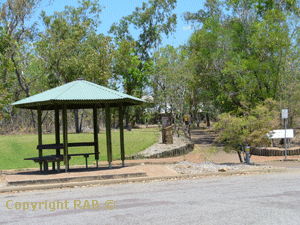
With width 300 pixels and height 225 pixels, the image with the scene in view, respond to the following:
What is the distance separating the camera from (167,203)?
780 cm

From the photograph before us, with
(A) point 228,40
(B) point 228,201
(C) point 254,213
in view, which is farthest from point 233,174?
(A) point 228,40

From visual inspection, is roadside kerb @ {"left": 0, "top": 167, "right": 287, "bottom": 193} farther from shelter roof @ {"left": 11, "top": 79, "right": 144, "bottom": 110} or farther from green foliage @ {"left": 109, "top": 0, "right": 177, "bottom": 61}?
green foliage @ {"left": 109, "top": 0, "right": 177, "bottom": 61}

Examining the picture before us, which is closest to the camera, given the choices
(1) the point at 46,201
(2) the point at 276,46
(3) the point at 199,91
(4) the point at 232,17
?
(1) the point at 46,201

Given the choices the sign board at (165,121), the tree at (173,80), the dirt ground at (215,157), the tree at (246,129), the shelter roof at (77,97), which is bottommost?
the dirt ground at (215,157)

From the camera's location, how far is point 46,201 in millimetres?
8578

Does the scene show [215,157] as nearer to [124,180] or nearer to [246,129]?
[246,129]

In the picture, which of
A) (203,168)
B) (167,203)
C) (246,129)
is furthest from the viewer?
(246,129)

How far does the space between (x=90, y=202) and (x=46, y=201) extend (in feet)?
3.92

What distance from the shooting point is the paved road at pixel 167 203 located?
6.42 meters

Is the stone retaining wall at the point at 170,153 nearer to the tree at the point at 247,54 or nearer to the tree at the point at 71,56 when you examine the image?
the tree at the point at 247,54

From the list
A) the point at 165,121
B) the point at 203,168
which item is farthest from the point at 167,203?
the point at 165,121

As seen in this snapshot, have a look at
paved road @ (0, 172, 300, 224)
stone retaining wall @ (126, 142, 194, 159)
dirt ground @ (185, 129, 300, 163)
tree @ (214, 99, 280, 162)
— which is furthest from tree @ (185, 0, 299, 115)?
paved road @ (0, 172, 300, 224)

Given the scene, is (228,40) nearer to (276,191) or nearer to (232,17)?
(232,17)

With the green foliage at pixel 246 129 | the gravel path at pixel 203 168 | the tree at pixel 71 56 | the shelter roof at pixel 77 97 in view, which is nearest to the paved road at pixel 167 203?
the gravel path at pixel 203 168
